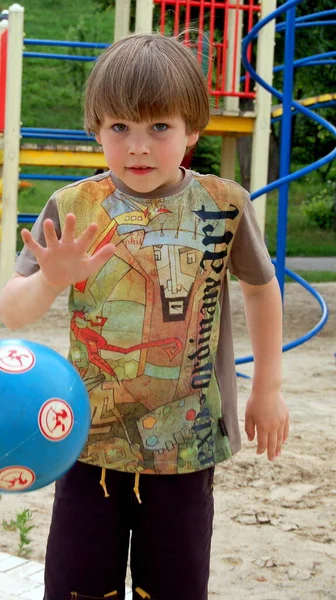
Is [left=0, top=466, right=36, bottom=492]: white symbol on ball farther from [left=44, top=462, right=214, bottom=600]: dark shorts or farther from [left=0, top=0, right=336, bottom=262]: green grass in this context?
[left=0, top=0, right=336, bottom=262]: green grass

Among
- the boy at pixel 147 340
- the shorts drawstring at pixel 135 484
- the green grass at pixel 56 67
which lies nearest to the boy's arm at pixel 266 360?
the boy at pixel 147 340

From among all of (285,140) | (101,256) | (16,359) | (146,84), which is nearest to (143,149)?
(146,84)

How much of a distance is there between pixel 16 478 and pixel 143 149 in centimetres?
73

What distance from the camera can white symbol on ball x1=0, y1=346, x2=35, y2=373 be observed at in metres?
1.86

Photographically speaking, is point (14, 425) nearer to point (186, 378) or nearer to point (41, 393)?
point (41, 393)

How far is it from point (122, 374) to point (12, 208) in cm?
590

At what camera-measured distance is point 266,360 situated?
2.23 metres

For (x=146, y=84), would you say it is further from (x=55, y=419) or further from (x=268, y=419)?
(x=268, y=419)

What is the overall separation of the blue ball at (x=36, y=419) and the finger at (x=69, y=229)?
10.4 inches

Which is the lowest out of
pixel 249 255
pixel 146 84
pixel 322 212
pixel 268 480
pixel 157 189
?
pixel 268 480

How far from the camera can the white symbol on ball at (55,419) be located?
72.4 inches

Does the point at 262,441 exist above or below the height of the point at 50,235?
below

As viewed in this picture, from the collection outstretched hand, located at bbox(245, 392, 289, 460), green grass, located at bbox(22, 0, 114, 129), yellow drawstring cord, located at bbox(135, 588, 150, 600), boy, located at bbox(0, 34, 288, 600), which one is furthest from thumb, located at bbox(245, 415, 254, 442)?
green grass, located at bbox(22, 0, 114, 129)

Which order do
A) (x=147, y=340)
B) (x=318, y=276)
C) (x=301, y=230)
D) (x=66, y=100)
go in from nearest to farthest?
(x=147, y=340), (x=318, y=276), (x=301, y=230), (x=66, y=100)
